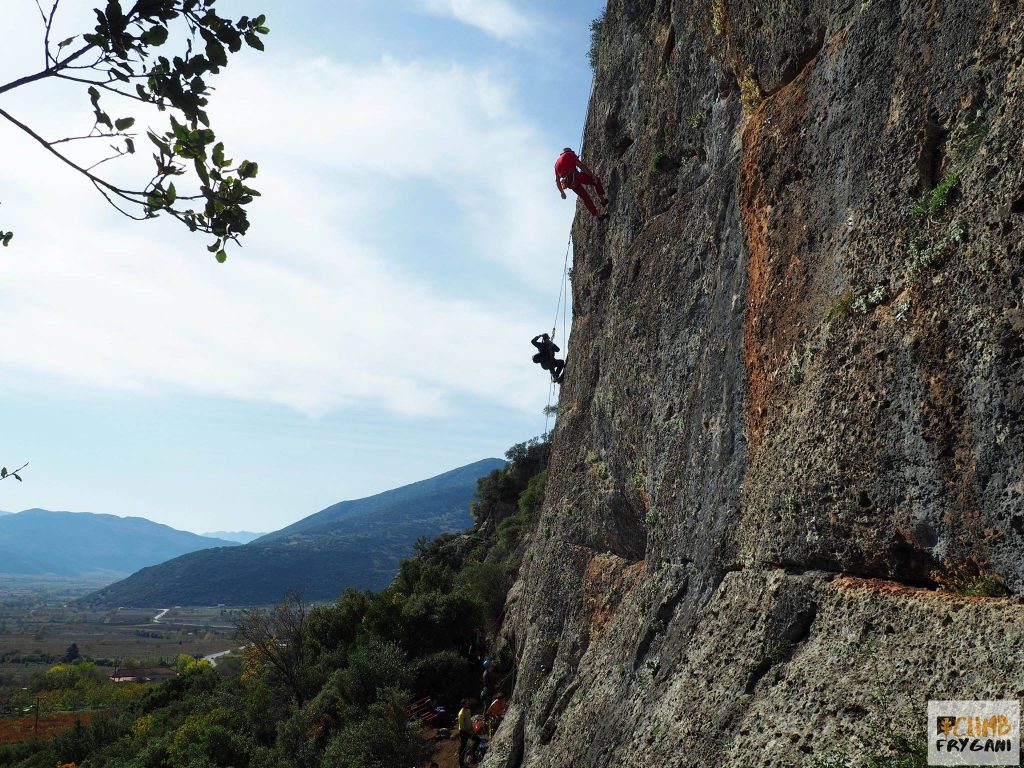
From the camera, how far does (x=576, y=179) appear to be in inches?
637

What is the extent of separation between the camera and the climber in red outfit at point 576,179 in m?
15.5

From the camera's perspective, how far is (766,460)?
8.20 metres

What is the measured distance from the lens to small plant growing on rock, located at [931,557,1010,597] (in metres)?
5.51

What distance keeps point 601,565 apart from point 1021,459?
915 cm

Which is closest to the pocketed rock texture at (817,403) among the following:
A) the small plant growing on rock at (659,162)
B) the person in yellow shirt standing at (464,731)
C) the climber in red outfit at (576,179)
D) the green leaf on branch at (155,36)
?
the small plant growing on rock at (659,162)

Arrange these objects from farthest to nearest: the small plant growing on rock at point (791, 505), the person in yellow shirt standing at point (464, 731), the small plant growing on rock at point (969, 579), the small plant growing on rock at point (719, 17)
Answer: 1. the person in yellow shirt standing at point (464, 731)
2. the small plant growing on rock at point (719, 17)
3. the small plant growing on rock at point (791, 505)
4. the small plant growing on rock at point (969, 579)

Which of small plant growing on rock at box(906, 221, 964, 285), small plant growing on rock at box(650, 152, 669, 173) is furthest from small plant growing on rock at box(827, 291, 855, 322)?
small plant growing on rock at box(650, 152, 669, 173)

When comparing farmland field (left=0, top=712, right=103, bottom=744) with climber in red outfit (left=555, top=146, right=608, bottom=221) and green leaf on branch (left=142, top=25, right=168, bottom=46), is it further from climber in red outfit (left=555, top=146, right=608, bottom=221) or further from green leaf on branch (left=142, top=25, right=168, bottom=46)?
green leaf on branch (left=142, top=25, right=168, bottom=46)

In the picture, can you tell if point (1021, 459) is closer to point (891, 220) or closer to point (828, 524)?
point (828, 524)

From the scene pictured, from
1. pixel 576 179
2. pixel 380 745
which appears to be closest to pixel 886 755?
pixel 576 179

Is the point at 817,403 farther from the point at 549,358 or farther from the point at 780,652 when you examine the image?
the point at 549,358

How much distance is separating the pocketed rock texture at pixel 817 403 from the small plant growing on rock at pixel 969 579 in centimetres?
3

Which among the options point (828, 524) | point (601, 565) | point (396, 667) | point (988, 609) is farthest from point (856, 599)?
point (396, 667)

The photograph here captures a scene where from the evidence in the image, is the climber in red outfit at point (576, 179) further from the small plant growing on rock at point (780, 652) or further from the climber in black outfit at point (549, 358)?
the small plant growing on rock at point (780, 652)
